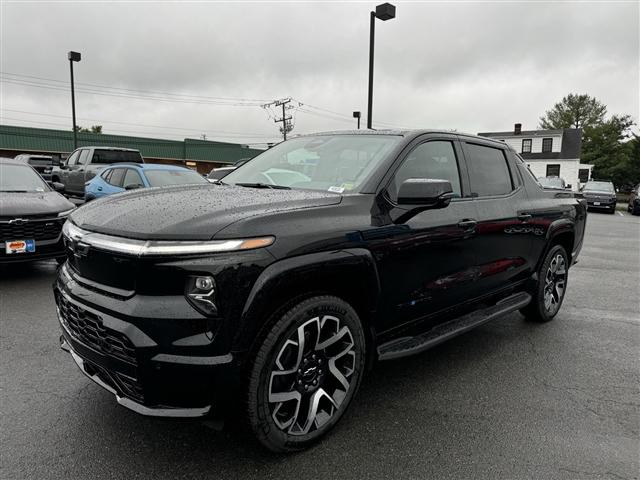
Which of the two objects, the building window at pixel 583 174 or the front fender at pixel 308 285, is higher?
the building window at pixel 583 174

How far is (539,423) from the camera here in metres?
2.80

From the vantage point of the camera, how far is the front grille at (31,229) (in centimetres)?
544

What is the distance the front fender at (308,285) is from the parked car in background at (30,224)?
4.62 meters

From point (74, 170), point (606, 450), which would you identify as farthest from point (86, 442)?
point (74, 170)

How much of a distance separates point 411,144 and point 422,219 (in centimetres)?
53

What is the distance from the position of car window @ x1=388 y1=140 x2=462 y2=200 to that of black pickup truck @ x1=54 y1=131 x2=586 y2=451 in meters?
0.01

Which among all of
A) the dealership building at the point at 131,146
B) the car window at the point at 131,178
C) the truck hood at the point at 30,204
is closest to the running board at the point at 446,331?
the truck hood at the point at 30,204

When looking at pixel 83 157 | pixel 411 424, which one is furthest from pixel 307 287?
pixel 83 157

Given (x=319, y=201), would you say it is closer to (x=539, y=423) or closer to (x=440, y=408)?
(x=440, y=408)

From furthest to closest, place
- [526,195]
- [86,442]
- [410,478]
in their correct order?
[526,195] < [86,442] < [410,478]

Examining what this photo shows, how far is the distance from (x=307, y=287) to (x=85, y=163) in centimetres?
1449

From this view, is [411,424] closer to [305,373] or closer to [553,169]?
[305,373]

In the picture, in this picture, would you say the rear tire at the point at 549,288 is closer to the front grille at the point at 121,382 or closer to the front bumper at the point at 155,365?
the front bumper at the point at 155,365

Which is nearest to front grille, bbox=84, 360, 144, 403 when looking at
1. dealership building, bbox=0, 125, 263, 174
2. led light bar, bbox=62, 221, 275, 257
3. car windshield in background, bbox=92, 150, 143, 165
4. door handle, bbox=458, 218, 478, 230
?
led light bar, bbox=62, 221, 275, 257
